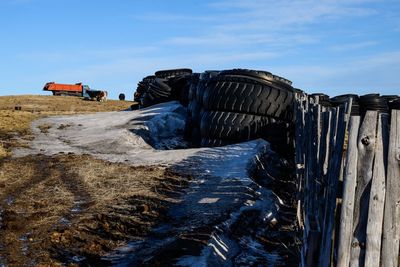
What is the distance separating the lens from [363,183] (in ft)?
11.8

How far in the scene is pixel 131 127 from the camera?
1650 cm

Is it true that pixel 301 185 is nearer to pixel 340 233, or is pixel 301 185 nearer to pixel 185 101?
pixel 340 233

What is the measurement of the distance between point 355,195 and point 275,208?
15.5 ft

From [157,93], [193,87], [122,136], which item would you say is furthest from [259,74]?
[157,93]

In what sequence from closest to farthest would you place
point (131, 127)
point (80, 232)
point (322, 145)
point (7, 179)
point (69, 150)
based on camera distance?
point (322, 145) → point (80, 232) → point (7, 179) → point (69, 150) → point (131, 127)

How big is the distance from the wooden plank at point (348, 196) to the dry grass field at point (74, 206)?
3.33m

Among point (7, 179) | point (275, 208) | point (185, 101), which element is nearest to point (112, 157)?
point (7, 179)

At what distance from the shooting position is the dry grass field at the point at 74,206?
641cm

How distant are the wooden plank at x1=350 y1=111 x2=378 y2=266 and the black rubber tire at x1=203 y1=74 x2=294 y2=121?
883cm

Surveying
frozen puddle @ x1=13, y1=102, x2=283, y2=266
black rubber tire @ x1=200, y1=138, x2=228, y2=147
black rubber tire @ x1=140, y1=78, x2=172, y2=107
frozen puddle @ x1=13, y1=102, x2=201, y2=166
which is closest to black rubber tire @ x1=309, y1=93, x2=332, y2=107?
black rubber tire @ x1=200, y1=138, x2=228, y2=147

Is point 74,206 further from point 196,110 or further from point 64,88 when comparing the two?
point 64,88

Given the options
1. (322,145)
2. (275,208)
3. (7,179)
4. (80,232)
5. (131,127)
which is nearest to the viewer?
(322,145)

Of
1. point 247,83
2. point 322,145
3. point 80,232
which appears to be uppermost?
point 247,83

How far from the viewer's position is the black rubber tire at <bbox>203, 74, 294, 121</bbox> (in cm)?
1240
